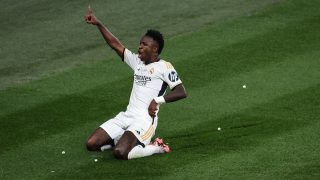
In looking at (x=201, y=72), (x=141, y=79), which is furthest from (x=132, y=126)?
(x=201, y=72)

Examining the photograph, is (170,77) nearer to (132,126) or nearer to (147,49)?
(147,49)

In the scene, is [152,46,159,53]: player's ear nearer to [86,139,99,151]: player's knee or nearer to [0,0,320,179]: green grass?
[0,0,320,179]: green grass

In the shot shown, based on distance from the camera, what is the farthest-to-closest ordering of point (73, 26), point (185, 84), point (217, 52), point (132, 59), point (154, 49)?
point (73, 26) → point (217, 52) → point (185, 84) → point (132, 59) → point (154, 49)

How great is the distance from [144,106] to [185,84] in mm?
3173

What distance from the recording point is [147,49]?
548 inches

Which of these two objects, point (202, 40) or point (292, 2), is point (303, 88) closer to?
point (202, 40)

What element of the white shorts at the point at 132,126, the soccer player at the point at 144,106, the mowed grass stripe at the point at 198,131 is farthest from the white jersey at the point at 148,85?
Answer: the mowed grass stripe at the point at 198,131

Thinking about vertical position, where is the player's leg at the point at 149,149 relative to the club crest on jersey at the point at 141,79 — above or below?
below

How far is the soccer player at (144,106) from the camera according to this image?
1355 centimetres

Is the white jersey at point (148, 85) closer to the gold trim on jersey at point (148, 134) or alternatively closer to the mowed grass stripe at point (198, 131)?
the gold trim on jersey at point (148, 134)

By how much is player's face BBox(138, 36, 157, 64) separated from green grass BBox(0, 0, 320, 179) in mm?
1335

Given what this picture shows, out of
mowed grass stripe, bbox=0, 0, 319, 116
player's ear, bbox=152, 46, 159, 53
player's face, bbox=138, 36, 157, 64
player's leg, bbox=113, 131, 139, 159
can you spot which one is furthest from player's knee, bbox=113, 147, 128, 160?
mowed grass stripe, bbox=0, 0, 319, 116

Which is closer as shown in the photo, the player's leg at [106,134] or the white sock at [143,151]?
the white sock at [143,151]

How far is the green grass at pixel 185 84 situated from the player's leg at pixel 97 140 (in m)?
0.17
